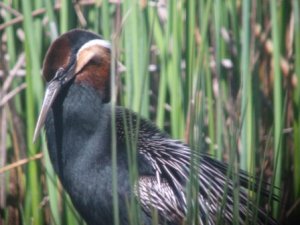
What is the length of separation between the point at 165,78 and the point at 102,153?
1.68 ft

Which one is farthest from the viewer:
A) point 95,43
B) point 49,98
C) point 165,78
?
point 165,78

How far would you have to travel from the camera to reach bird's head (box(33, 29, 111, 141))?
334 cm

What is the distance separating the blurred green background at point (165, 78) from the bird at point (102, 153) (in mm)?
118

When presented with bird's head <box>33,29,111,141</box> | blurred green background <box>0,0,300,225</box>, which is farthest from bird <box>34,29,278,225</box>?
blurred green background <box>0,0,300,225</box>

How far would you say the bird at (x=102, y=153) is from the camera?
3307mm

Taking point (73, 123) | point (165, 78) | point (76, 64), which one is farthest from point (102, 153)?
point (165, 78)

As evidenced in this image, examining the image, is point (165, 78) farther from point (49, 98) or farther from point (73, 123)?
point (49, 98)

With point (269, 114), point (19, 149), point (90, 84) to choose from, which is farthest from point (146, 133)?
point (269, 114)

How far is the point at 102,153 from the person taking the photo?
3.36 m

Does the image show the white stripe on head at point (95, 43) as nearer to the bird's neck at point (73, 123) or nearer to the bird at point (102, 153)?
the bird at point (102, 153)

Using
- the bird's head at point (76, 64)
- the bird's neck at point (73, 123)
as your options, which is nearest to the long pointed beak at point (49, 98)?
the bird's head at point (76, 64)

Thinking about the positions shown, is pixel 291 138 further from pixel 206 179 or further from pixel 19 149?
pixel 19 149

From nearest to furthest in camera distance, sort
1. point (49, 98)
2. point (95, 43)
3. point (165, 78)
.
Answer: point (49, 98)
point (95, 43)
point (165, 78)

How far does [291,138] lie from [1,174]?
4.53 ft
